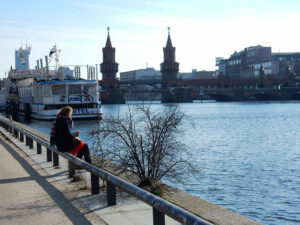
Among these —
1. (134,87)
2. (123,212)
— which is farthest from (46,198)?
(134,87)

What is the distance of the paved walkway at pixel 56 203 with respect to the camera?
712cm

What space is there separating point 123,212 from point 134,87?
189 meters

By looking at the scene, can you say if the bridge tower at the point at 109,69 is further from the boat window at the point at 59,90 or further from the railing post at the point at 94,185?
the railing post at the point at 94,185

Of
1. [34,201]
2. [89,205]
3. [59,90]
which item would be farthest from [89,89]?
[89,205]

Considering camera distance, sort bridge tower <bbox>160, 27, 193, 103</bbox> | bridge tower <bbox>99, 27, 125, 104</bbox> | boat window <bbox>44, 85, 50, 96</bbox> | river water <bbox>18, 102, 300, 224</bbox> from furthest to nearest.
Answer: bridge tower <bbox>99, 27, 125, 104</bbox> → bridge tower <bbox>160, 27, 193, 103</bbox> → boat window <bbox>44, 85, 50, 96</bbox> → river water <bbox>18, 102, 300, 224</bbox>

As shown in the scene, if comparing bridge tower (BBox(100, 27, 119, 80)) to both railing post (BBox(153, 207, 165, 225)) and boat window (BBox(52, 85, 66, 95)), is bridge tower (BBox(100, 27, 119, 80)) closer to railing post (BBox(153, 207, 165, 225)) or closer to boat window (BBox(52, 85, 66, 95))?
boat window (BBox(52, 85, 66, 95))

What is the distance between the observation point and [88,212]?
7523 millimetres

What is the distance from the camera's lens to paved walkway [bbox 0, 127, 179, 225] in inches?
280

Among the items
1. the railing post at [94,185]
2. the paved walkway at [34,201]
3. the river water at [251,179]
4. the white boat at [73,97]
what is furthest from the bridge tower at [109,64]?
the railing post at [94,185]

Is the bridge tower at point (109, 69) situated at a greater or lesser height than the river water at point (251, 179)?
greater

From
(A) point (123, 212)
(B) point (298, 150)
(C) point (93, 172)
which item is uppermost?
(C) point (93, 172)

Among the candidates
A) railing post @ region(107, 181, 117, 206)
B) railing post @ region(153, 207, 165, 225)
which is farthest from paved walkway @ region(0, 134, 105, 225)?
railing post @ region(153, 207, 165, 225)

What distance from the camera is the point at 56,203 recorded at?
8117 mm

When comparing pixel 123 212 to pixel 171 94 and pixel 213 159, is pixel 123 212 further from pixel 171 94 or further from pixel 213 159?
pixel 171 94
